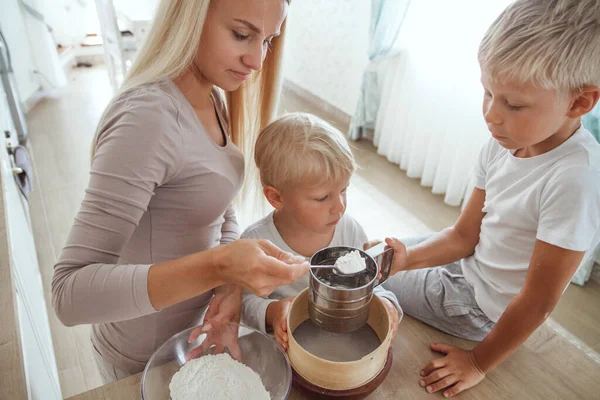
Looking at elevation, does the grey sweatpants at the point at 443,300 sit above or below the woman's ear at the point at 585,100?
below

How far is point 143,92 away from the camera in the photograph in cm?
81

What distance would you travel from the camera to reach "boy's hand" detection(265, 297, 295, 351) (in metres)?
0.79

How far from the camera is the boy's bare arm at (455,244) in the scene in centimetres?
114

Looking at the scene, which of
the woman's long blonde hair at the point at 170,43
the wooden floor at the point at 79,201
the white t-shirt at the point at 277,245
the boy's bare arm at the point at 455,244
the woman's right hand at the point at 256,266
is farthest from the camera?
the wooden floor at the point at 79,201

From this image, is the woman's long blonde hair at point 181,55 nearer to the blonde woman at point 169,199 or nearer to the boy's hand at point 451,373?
the blonde woman at point 169,199

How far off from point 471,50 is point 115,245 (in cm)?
226

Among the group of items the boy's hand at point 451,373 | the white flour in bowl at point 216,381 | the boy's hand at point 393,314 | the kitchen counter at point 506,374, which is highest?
the boy's hand at point 393,314

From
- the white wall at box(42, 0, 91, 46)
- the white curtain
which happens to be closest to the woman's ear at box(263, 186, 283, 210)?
the white curtain

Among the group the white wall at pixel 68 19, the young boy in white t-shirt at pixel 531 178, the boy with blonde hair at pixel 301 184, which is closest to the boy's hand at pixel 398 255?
the young boy in white t-shirt at pixel 531 178

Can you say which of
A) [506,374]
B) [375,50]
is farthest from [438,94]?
[506,374]

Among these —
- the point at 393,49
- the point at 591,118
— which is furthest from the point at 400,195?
the point at 591,118

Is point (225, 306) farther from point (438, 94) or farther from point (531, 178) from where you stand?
point (438, 94)

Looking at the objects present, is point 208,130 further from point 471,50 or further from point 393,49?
point 393,49

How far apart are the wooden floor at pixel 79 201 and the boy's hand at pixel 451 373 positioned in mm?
1408
